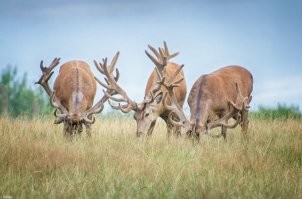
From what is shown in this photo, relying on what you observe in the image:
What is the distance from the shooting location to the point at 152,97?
11609 millimetres

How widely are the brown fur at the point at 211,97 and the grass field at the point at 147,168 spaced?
511 mm

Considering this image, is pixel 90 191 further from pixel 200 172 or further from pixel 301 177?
pixel 301 177

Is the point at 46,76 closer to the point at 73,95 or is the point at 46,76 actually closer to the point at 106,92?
the point at 73,95

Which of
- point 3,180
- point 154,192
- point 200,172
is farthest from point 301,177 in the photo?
point 3,180

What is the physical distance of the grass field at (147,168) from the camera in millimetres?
6594

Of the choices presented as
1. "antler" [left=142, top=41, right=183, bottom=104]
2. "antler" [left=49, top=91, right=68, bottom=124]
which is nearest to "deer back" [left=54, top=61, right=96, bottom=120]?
"antler" [left=49, top=91, right=68, bottom=124]

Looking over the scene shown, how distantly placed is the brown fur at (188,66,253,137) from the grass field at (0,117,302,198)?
51 cm

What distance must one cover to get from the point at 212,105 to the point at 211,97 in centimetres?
20

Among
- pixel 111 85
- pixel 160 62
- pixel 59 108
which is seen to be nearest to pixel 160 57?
pixel 160 62

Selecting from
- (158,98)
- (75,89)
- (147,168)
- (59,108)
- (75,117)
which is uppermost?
(75,89)

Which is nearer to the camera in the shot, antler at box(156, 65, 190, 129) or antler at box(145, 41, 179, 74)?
antler at box(156, 65, 190, 129)

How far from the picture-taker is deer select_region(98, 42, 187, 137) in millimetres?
11625

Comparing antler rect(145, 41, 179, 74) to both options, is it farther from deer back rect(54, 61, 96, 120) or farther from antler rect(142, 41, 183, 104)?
deer back rect(54, 61, 96, 120)

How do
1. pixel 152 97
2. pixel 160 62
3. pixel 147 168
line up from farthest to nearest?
pixel 160 62 → pixel 152 97 → pixel 147 168
